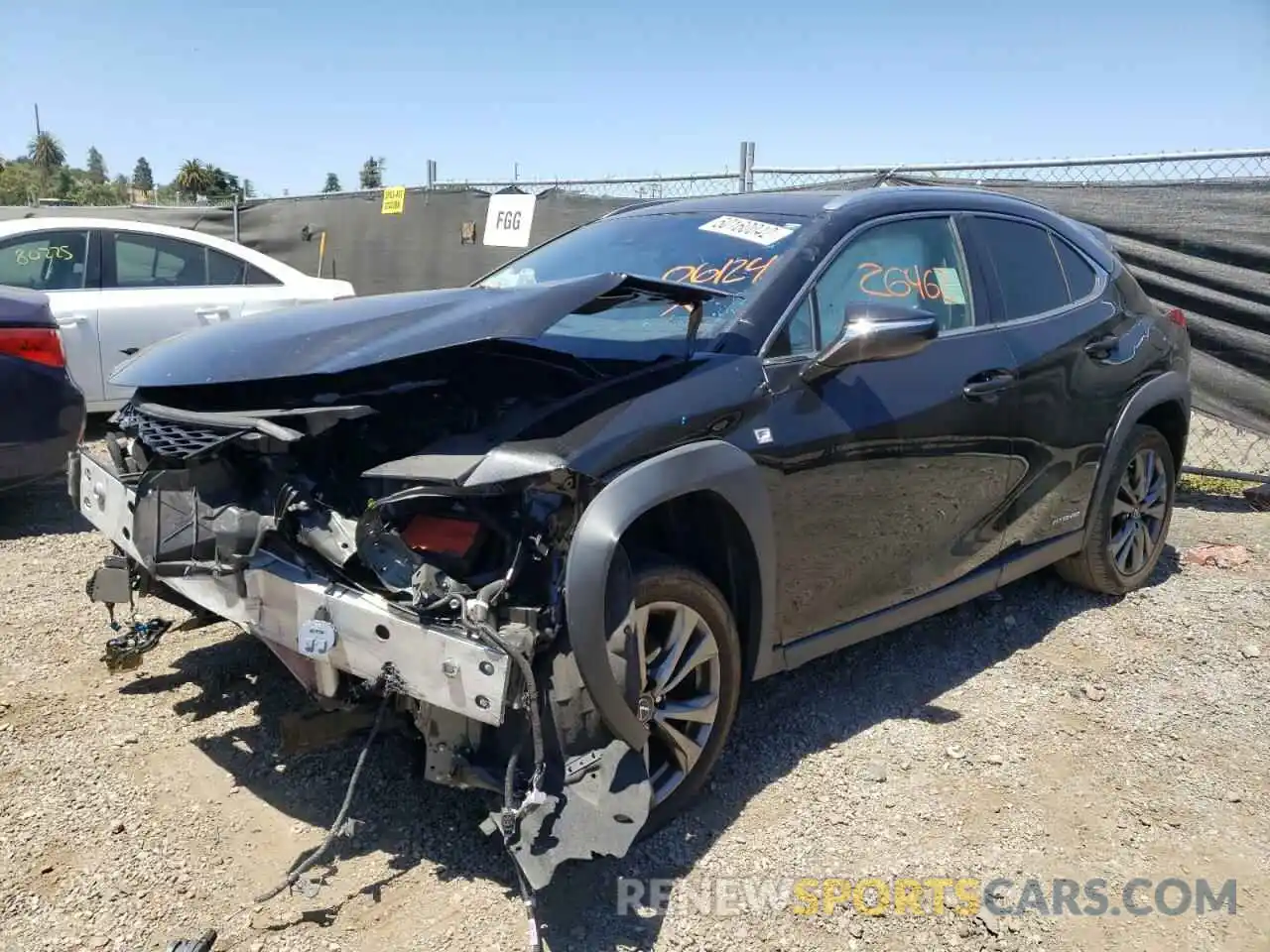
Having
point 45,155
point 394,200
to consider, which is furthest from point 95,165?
point 394,200

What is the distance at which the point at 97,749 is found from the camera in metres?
3.23

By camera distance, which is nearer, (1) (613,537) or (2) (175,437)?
(1) (613,537)

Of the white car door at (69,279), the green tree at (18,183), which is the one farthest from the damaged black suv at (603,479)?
the green tree at (18,183)

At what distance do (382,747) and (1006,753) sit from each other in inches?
83.9

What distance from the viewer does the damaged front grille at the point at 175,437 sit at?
2.71m

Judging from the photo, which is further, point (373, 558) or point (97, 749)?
point (97, 749)

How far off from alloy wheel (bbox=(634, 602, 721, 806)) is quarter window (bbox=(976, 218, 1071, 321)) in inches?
78.4

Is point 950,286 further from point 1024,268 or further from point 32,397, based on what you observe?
point 32,397

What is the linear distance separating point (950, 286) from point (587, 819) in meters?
2.46

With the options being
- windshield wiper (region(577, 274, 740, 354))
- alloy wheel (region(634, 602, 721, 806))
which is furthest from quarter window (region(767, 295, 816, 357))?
alloy wheel (region(634, 602, 721, 806))

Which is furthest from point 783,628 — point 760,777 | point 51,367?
point 51,367

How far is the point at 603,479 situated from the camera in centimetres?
253

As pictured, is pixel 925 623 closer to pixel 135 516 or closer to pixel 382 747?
pixel 382 747

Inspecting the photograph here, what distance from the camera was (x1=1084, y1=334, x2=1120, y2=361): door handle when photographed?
4258mm
